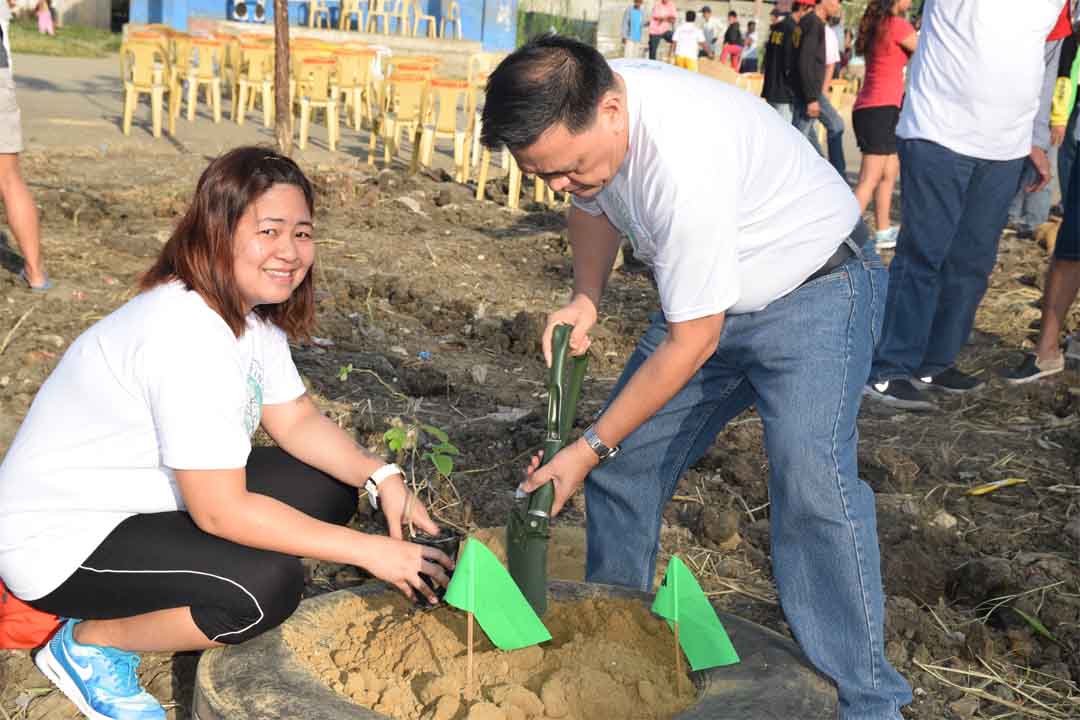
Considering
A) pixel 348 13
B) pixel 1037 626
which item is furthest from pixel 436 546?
pixel 348 13

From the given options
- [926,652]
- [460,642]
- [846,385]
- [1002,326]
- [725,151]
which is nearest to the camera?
[725,151]

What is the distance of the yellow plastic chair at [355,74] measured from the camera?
1192cm

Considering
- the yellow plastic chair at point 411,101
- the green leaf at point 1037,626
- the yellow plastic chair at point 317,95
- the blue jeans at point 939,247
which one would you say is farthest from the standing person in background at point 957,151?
the yellow plastic chair at point 317,95

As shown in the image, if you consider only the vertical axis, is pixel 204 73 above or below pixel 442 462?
above

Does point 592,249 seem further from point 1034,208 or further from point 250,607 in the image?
point 1034,208

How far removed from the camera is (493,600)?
2299 millimetres

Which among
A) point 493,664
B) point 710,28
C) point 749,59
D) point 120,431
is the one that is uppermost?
point 710,28

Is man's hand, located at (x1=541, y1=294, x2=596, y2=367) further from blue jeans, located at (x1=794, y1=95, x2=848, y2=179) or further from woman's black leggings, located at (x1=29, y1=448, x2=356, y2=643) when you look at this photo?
blue jeans, located at (x1=794, y1=95, x2=848, y2=179)

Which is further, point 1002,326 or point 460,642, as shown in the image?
point 1002,326

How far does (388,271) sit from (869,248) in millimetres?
4186

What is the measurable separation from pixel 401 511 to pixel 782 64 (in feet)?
22.1

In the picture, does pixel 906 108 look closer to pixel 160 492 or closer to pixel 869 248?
pixel 869 248

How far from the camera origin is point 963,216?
15.1 ft

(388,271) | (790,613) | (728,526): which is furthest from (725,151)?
(388,271)
